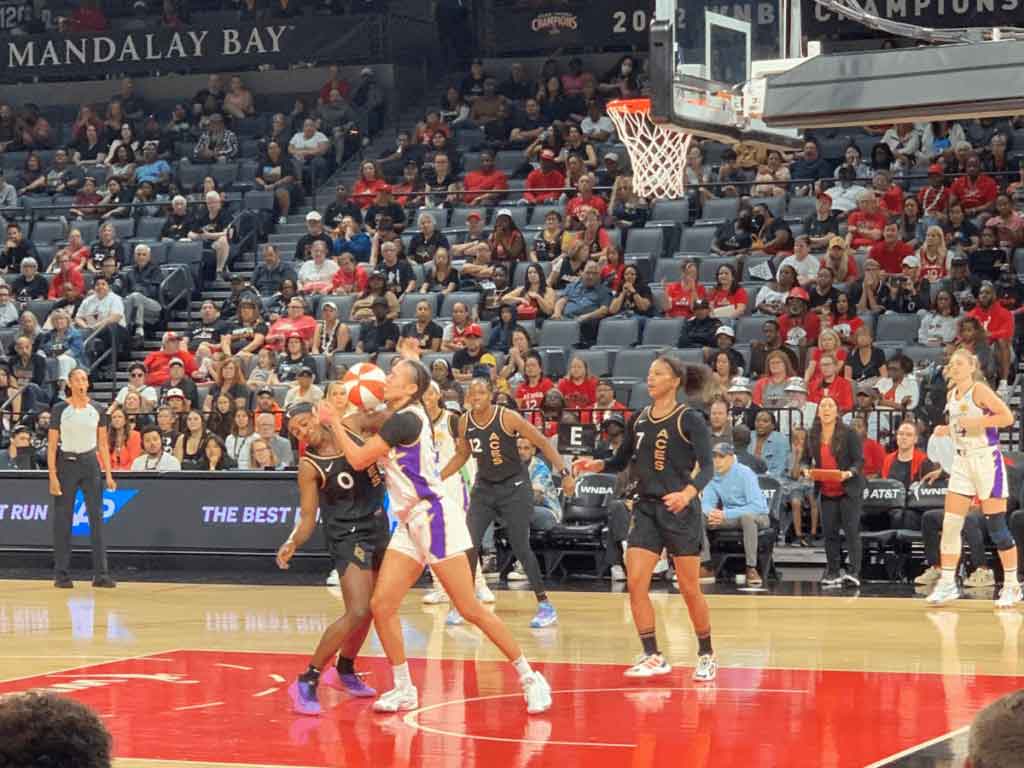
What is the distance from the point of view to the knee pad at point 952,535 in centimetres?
1359

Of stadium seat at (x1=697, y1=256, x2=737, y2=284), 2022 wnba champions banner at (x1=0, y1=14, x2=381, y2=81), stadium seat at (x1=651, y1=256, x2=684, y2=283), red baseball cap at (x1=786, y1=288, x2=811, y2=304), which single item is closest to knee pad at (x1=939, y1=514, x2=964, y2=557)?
red baseball cap at (x1=786, y1=288, x2=811, y2=304)

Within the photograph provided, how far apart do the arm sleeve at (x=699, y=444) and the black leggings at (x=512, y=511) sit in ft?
10.6

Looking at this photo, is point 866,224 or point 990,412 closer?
point 990,412

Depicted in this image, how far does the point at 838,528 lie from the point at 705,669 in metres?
5.89

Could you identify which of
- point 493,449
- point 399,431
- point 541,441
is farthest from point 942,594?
point 399,431

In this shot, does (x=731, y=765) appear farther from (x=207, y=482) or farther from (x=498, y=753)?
(x=207, y=482)

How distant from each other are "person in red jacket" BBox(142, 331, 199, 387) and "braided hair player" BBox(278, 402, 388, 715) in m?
12.2

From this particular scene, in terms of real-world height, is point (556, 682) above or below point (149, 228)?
below

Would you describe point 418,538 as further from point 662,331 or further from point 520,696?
point 662,331

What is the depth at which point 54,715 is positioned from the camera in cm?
232

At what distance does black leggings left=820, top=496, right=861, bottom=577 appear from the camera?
1516cm

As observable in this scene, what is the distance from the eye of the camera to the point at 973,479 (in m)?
13.7

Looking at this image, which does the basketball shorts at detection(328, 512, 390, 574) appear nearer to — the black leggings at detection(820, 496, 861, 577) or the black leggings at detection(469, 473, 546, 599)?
the black leggings at detection(469, 473, 546, 599)

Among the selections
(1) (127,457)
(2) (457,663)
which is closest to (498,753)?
(2) (457,663)
